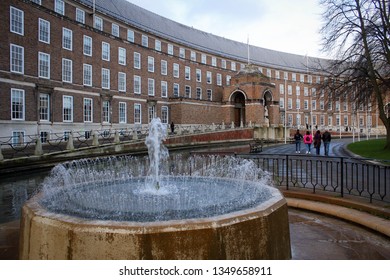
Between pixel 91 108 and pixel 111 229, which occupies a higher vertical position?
pixel 91 108

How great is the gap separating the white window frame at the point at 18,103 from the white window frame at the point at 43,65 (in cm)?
301

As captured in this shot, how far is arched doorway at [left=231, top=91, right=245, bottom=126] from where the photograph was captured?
6122 cm

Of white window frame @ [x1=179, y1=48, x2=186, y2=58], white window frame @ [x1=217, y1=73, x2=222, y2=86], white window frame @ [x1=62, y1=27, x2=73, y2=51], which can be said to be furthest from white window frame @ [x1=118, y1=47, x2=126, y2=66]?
white window frame @ [x1=217, y1=73, x2=222, y2=86]

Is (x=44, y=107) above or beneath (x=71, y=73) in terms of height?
beneath

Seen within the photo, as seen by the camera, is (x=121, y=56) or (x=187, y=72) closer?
(x=121, y=56)

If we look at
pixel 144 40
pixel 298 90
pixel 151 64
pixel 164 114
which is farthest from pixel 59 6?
pixel 298 90

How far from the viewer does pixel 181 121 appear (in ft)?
165

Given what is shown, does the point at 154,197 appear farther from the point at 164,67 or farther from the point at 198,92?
the point at 198,92

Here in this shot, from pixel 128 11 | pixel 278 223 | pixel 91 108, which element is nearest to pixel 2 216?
pixel 278 223

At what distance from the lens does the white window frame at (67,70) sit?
112 ft

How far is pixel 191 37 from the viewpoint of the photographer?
62625 millimetres

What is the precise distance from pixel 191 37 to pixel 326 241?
200 ft

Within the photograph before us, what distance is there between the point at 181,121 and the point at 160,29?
55.5ft

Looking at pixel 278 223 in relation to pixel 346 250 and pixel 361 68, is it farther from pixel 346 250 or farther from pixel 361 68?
pixel 361 68
